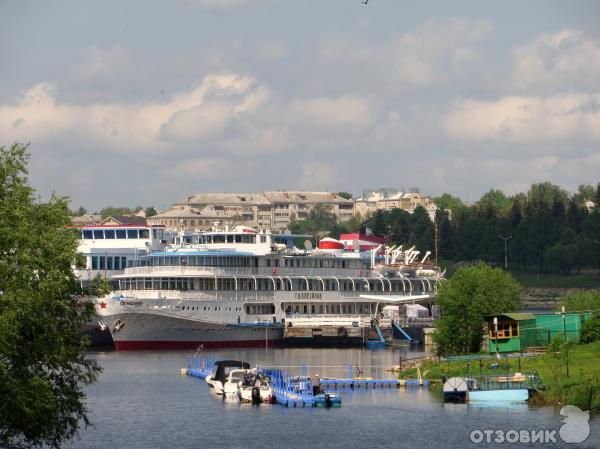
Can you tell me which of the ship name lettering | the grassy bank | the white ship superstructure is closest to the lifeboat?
the ship name lettering

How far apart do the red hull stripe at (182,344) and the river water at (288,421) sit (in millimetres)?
24248

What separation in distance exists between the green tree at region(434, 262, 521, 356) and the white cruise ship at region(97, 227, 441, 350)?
92.6ft

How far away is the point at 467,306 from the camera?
75375mm

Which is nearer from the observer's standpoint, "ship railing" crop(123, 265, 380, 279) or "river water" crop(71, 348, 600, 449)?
"river water" crop(71, 348, 600, 449)

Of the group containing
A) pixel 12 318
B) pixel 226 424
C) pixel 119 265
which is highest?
pixel 119 265

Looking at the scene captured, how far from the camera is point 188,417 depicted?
59.0 meters

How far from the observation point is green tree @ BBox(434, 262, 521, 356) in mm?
75250

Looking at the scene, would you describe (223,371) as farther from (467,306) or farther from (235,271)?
(235,271)

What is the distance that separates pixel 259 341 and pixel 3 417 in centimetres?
6847

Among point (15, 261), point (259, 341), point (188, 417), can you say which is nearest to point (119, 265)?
point (259, 341)

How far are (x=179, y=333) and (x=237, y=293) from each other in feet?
25.3

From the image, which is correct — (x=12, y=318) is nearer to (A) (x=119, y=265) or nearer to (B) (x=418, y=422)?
(B) (x=418, y=422)

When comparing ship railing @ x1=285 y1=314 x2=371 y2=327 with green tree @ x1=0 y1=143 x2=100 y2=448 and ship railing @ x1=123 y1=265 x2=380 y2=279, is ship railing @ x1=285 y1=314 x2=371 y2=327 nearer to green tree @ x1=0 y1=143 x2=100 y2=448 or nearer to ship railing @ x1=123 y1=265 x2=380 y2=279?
ship railing @ x1=123 y1=265 x2=380 y2=279

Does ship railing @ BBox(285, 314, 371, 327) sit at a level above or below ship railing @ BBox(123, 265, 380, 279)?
below
